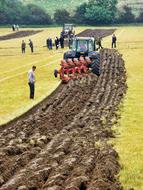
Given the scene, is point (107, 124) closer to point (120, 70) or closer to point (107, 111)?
point (107, 111)

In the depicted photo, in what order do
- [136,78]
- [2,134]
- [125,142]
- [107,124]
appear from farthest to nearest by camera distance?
[136,78]
[107,124]
[2,134]
[125,142]

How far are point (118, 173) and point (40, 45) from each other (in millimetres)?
54852

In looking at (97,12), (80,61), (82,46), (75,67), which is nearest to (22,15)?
(97,12)

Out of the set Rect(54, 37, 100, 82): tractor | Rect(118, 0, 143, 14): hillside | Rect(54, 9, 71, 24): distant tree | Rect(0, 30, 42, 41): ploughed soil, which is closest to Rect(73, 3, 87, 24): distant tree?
Rect(54, 9, 71, 24): distant tree

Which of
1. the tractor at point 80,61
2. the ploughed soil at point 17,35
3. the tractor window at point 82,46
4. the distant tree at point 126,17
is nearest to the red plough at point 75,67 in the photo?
the tractor at point 80,61

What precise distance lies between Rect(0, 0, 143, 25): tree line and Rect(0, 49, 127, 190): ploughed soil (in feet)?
270

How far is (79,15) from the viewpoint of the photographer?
11062cm

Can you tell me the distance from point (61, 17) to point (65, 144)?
96823mm

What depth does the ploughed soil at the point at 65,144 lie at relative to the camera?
456 inches

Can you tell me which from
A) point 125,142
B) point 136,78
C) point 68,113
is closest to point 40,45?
point 136,78

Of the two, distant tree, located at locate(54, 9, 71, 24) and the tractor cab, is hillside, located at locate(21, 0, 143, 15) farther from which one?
the tractor cab

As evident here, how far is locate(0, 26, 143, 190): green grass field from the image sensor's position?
14.2m

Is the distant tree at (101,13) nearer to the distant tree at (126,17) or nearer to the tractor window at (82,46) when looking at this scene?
the distant tree at (126,17)

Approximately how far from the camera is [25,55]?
53.8 meters
